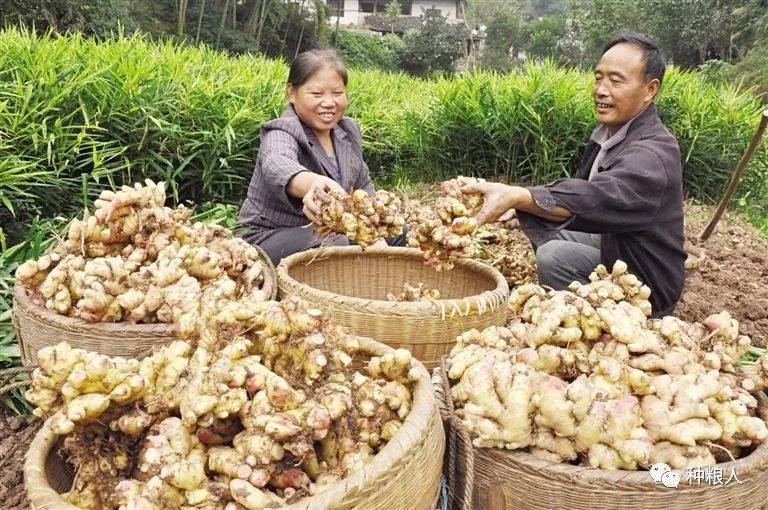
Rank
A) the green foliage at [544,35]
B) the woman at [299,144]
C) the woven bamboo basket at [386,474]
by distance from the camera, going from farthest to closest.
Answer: the green foliage at [544,35], the woman at [299,144], the woven bamboo basket at [386,474]

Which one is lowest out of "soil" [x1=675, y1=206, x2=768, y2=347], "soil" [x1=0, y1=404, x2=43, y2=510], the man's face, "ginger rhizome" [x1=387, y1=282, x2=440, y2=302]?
"soil" [x1=675, y1=206, x2=768, y2=347]

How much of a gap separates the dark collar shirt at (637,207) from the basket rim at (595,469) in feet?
3.21

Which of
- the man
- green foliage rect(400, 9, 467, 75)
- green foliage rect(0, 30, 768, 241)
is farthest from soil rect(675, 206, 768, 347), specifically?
green foliage rect(400, 9, 467, 75)

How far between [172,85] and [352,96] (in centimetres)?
289

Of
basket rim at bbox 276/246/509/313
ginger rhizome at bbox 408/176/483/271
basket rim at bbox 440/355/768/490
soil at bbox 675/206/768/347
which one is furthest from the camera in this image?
soil at bbox 675/206/768/347

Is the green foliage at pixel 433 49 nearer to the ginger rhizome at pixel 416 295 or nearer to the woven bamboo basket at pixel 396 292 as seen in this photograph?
the woven bamboo basket at pixel 396 292

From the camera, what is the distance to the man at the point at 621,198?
2213 millimetres

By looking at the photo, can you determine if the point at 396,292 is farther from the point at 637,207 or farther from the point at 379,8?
the point at 379,8

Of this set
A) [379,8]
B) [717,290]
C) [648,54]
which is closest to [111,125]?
[648,54]

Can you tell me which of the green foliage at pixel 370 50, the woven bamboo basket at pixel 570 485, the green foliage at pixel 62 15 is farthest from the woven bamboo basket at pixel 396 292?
the green foliage at pixel 370 50

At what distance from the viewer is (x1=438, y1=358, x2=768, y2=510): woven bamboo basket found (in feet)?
4.60

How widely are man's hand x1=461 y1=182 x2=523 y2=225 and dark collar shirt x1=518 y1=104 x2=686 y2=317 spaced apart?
9cm

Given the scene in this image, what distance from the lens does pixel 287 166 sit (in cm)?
261

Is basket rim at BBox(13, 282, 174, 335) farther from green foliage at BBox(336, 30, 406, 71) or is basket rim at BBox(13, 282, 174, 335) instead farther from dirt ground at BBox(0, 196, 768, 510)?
green foliage at BBox(336, 30, 406, 71)
